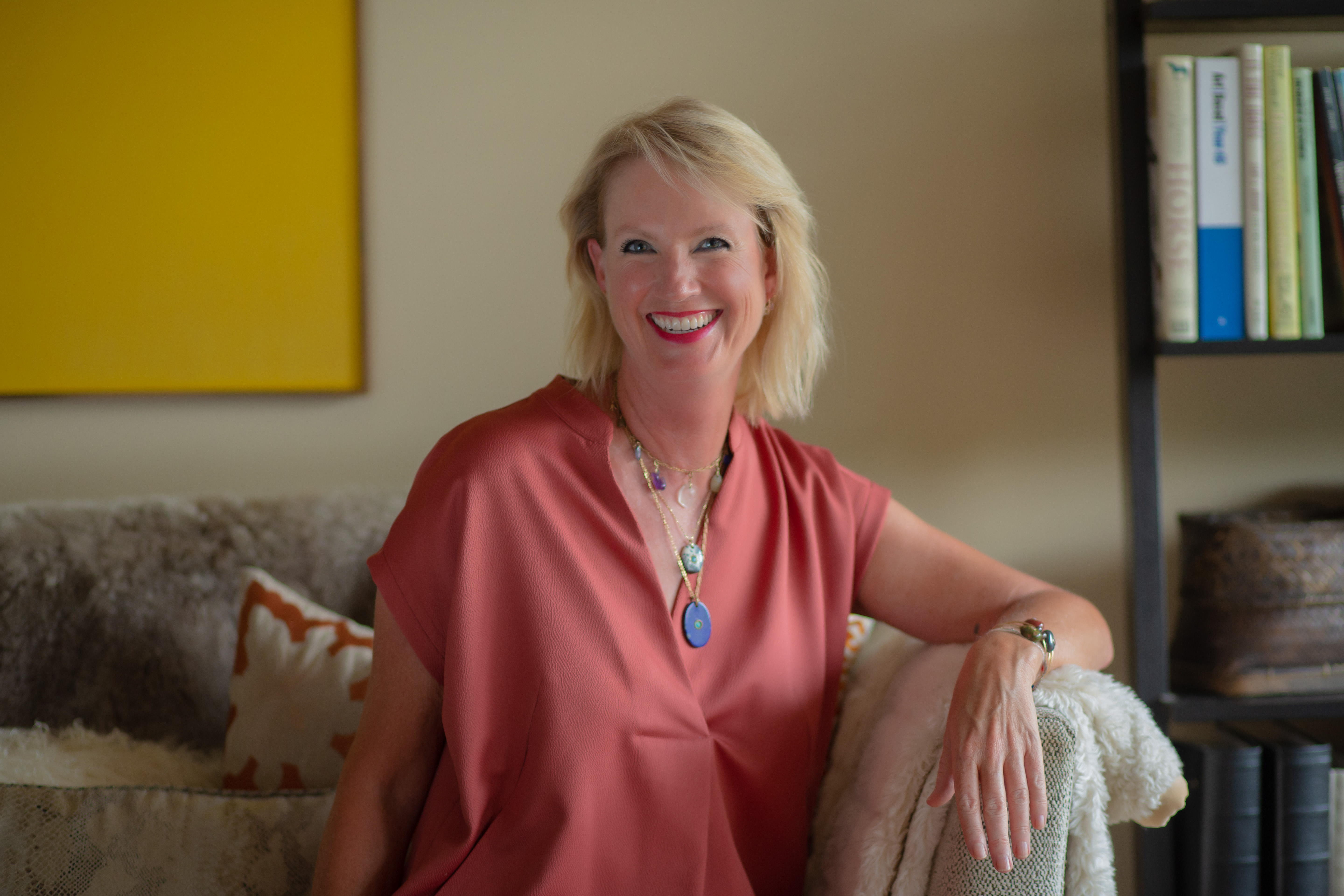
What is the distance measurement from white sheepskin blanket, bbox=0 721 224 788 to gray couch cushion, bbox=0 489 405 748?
26 millimetres

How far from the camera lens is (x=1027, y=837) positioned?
89 centimetres

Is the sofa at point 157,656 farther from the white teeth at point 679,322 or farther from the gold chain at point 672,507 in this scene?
the white teeth at point 679,322

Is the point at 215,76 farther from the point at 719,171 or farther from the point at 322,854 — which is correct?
the point at 322,854

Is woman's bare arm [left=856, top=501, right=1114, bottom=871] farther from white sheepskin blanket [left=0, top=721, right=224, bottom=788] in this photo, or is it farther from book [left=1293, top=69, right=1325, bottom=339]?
white sheepskin blanket [left=0, top=721, right=224, bottom=788]

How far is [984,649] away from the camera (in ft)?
3.37

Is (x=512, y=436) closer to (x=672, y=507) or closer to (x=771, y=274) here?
(x=672, y=507)

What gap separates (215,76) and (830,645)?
1.49 m

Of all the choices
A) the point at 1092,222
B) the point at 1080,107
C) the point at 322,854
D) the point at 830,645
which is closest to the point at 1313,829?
the point at 830,645

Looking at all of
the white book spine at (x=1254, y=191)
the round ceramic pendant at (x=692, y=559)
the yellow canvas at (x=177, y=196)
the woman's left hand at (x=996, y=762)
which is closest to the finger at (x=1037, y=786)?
the woman's left hand at (x=996, y=762)

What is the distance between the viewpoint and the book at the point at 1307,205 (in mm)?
1441

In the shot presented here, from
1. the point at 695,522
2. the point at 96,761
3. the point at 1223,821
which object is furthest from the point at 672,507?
the point at 1223,821

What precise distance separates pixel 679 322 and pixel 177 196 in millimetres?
1098

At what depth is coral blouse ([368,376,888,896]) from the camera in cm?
102

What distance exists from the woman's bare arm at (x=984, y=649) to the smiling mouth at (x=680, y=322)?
0.42m
